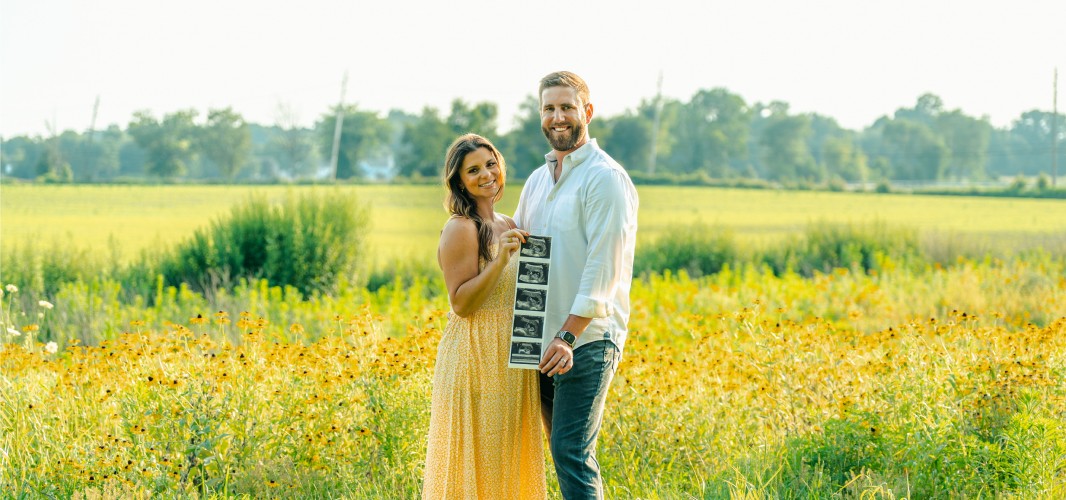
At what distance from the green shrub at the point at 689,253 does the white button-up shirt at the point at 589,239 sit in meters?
12.7

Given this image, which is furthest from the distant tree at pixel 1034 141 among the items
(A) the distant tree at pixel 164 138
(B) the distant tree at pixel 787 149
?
(A) the distant tree at pixel 164 138

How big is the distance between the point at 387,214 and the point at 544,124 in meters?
29.4

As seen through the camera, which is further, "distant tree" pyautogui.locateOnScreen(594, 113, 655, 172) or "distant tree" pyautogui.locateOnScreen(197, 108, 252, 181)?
"distant tree" pyautogui.locateOnScreen(594, 113, 655, 172)

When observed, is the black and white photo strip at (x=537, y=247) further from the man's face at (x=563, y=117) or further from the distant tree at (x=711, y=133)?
the distant tree at (x=711, y=133)

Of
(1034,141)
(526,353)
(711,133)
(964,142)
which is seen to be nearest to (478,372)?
(526,353)

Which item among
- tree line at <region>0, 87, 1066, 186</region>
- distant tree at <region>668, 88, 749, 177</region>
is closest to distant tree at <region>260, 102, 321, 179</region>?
tree line at <region>0, 87, 1066, 186</region>

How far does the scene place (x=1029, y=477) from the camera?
3973mm

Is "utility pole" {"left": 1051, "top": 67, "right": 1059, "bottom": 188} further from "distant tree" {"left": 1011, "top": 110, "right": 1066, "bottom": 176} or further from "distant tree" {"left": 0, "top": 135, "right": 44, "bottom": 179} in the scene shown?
"distant tree" {"left": 0, "top": 135, "right": 44, "bottom": 179}

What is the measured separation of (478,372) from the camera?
11.6ft

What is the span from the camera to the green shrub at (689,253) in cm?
1641

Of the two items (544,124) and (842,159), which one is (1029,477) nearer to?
(544,124)

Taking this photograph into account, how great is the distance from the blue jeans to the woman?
0.22 m

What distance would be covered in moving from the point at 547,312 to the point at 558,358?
8.2 inches

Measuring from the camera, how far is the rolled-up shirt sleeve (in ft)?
10.6
